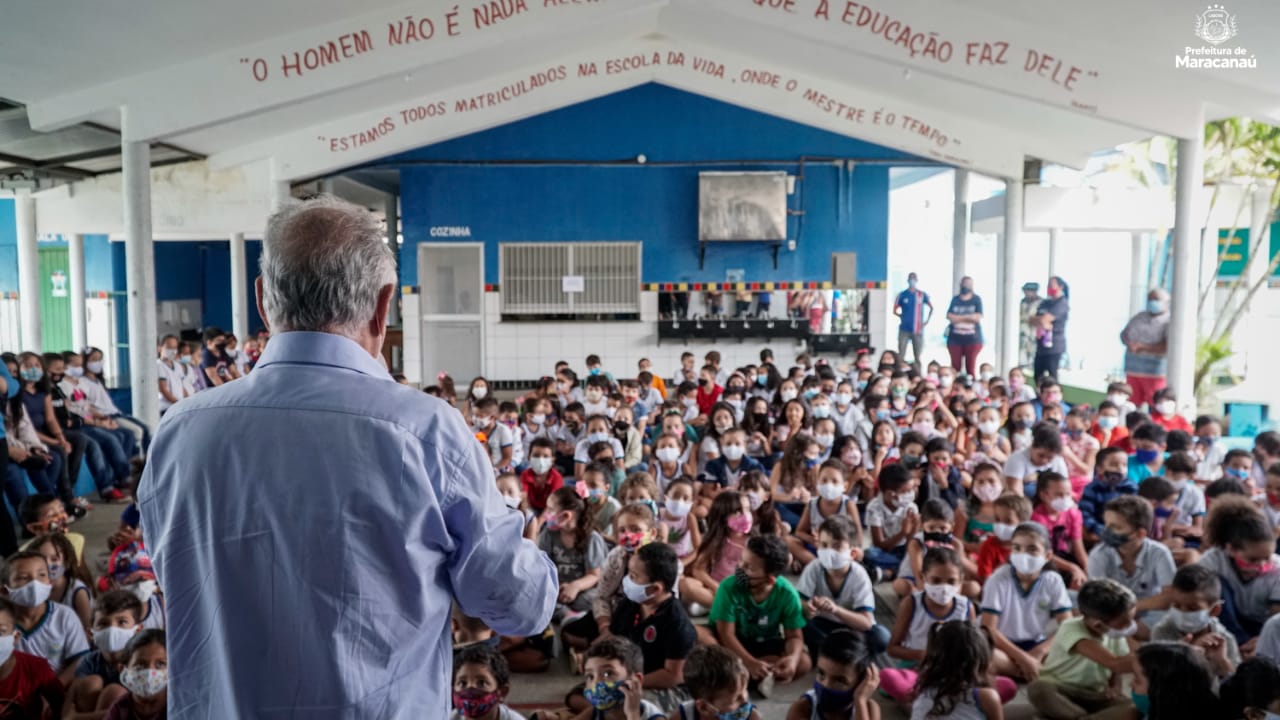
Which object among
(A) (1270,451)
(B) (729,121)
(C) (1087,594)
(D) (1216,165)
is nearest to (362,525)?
(C) (1087,594)

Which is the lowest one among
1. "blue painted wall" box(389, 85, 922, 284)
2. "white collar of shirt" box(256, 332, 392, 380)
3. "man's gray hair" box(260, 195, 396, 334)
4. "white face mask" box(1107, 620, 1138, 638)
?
"white face mask" box(1107, 620, 1138, 638)

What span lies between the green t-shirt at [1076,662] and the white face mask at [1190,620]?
0.86 ft

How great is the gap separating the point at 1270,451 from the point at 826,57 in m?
6.68

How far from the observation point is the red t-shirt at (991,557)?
15.6 ft

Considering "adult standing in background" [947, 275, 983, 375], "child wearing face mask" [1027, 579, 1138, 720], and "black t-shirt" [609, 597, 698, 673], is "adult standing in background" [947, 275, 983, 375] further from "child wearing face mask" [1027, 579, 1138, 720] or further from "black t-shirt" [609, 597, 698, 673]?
"black t-shirt" [609, 597, 698, 673]

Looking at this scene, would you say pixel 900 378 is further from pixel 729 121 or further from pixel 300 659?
pixel 300 659

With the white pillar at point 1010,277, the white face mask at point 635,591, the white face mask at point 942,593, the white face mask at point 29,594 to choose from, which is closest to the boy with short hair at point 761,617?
the white face mask at point 635,591

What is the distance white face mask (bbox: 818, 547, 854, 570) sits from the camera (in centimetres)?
421

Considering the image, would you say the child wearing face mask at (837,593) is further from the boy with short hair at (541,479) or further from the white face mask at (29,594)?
the white face mask at (29,594)

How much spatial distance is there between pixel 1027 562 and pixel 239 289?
11414 millimetres

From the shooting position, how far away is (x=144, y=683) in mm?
2941

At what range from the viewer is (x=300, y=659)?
1.21 metres

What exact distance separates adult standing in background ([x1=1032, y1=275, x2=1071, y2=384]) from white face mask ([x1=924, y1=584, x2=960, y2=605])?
7529mm

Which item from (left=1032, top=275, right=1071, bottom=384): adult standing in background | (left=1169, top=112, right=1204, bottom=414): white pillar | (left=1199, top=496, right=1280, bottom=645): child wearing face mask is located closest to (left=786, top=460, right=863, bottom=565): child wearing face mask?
(left=1199, top=496, right=1280, bottom=645): child wearing face mask
